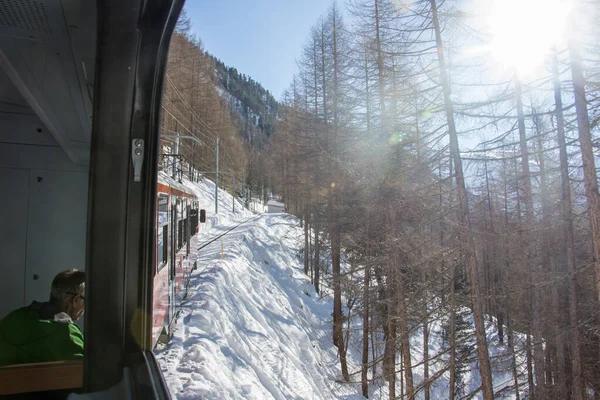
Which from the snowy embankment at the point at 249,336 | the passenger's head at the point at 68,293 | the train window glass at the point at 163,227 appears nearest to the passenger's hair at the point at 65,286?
the passenger's head at the point at 68,293

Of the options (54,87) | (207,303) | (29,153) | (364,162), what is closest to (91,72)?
(54,87)

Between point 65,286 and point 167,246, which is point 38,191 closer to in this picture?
point 65,286

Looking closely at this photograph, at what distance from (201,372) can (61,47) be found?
482 cm

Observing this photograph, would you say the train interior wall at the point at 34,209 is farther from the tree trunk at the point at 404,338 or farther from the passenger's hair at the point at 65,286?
the tree trunk at the point at 404,338

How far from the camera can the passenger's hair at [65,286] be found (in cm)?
221

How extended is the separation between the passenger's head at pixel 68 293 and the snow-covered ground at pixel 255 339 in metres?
2.95

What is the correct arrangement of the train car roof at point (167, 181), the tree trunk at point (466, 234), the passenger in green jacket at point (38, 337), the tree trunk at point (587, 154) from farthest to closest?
the tree trunk at point (466, 234)
the tree trunk at point (587, 154)
the train car roof at point (167, 181)
the passenger in green jacket at point (38, 337)

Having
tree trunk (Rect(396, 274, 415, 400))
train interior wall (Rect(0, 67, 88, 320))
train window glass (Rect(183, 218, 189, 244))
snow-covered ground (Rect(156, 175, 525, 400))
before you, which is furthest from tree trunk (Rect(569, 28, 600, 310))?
train interior wall (Rect(0, 67, 88, 320))

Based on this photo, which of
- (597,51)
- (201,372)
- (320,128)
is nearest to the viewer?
(201,372)

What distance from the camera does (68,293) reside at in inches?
87.3

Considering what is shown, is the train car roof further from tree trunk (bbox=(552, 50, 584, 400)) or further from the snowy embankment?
tree trunk (bbox=(552, 50, 584, 400))

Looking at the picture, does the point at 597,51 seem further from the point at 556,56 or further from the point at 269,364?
the point at 269,364

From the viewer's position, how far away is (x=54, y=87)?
2.24 meters

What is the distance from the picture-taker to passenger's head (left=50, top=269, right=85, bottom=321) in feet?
7.23
